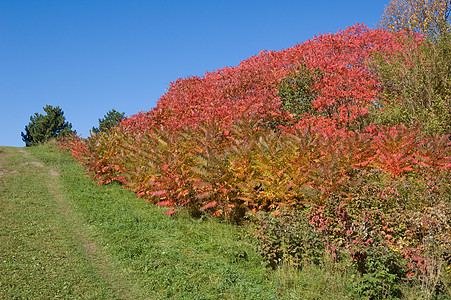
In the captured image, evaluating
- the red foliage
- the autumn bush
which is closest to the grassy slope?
the autumn bush

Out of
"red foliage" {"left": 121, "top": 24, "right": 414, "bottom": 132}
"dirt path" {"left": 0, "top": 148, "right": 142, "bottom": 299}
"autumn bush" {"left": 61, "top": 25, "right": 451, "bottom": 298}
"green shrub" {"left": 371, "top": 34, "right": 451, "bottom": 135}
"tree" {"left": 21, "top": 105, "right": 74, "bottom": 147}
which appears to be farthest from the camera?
"tree" {"left": 21, "top": 105, "right": 74, "bottom": 147}

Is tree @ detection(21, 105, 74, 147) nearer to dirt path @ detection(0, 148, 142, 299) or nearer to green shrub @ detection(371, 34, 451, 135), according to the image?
dirt path @ detection(0, 148, 142, 299)

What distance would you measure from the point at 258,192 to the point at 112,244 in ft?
10.8

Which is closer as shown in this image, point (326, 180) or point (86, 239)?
point (326, 180)

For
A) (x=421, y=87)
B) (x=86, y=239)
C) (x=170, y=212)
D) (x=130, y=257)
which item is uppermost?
(x=421, y=87)

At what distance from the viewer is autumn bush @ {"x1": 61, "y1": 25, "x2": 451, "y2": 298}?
20.7 feet

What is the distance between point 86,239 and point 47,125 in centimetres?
3193

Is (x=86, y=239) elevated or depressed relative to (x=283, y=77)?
depressed

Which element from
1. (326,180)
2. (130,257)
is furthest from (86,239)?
(326,180)

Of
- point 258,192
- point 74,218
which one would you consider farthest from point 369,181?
point 74,218

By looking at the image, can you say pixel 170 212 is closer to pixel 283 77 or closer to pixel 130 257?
pixel 130 257

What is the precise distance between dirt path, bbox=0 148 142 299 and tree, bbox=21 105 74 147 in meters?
21.9

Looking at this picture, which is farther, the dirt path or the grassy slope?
the dirt path

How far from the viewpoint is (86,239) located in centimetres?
862
